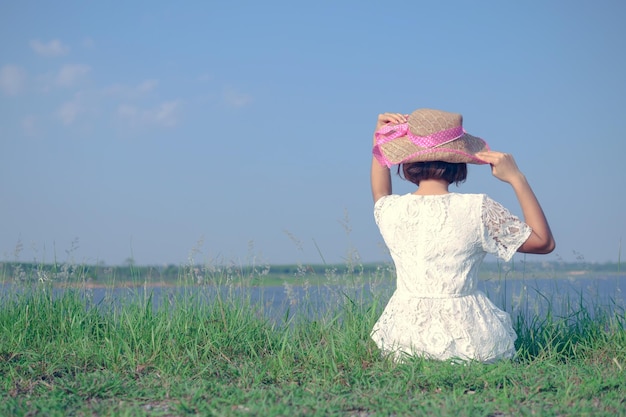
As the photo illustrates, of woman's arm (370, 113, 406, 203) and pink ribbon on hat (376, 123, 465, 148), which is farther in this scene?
woman's arm (370, 113, 406, 203)

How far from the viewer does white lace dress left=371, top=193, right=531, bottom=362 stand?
340cm

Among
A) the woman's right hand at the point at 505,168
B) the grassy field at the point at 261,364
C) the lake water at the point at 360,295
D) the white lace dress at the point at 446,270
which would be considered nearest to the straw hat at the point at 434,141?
the woman's right hand at the point at 505,168

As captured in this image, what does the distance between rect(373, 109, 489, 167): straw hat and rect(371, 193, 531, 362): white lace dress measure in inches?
8.4

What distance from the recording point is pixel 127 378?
368 centimetres

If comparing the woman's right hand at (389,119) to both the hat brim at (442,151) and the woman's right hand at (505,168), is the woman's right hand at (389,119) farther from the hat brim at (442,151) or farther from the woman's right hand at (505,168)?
the woman's right hand at (505,168)

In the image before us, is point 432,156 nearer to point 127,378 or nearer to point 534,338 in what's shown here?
point 534,338

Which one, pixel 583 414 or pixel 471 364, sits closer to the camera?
pixel 583 414

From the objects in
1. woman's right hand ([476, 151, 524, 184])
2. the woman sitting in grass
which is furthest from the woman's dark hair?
woman's right hand ([476, 151, 524, 184])

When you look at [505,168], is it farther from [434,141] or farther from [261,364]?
[261,364]

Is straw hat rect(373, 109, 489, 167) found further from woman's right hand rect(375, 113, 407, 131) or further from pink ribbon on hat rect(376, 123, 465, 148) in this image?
woman's right hand rect(375, 113, 407, 131)

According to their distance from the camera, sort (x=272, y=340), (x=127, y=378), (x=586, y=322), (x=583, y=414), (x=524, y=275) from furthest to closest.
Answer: (x=524, y=275), (x=586, y=322), (x=272, y=340), (x=127, y=378), (x=583, y=414)

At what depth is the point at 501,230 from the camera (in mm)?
3387

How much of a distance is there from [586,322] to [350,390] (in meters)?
2.15

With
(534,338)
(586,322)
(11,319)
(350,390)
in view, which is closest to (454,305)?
(350,390)
